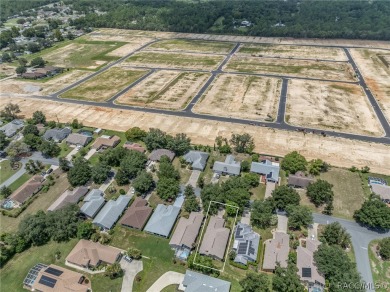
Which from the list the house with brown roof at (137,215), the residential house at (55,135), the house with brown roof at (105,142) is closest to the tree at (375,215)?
the house with brown roof at (137,215)

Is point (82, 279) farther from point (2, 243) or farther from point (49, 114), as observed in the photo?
point (49, 114)

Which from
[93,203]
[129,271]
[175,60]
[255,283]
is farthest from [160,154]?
[175,60]

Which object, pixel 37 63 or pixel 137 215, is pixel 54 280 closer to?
pixel 137 215

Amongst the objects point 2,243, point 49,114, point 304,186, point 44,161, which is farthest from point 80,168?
point 304,186

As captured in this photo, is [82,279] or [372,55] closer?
[82,279]

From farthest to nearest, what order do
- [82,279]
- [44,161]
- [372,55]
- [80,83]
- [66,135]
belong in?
[372,55] → [80,83] → [66,135] → [44,161] → [82,279]

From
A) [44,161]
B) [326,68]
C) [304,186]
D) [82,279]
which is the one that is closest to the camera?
[82,279]

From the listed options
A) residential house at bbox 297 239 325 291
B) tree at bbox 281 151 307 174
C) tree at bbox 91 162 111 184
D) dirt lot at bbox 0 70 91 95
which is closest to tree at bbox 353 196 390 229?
residential house at bbox 297 239 325 291
